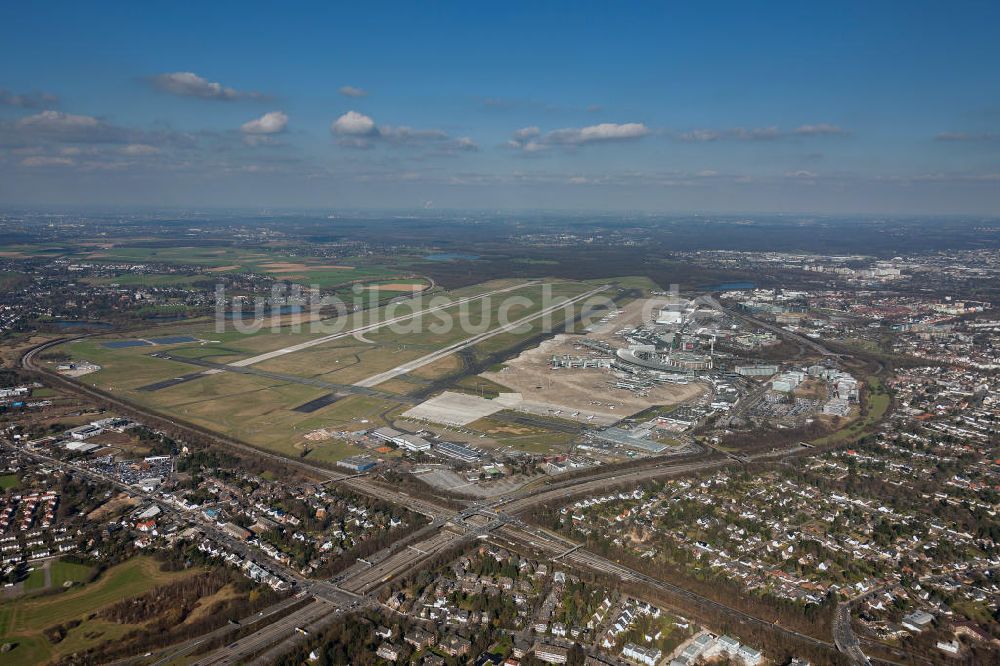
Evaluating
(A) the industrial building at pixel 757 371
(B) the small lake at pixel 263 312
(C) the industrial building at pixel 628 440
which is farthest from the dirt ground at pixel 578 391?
(B) the small lake at pixel 263 312

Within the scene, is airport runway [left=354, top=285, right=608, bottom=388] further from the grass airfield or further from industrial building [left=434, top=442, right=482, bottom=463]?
industrial building [left=434, top=442, right=482, bottom=463]

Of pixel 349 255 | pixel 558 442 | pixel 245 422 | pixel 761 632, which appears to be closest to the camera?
pixel 761 632

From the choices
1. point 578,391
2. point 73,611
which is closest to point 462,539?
point 73,611

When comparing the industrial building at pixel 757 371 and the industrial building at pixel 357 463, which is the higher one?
the industrial building at pixel 757 371

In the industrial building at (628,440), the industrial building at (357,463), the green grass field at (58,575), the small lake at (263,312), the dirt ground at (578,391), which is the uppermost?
the small lake at (263,312)

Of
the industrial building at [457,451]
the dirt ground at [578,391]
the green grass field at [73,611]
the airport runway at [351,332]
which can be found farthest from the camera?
the airport runway at [351,332]

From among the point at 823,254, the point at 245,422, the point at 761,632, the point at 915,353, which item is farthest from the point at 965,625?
the point at 823,254

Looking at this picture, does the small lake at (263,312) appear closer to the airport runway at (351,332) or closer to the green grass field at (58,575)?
the airport runway at (351,332)

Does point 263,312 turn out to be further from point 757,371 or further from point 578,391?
point 757,371

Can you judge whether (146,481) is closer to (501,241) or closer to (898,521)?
(898,521)

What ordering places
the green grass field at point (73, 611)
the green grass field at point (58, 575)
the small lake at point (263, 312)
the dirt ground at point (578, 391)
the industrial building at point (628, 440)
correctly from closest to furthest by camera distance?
the green grass field at point (73, 611) → the green grass field at point (58, 575) → the industrial building at point (628, 440) → the dirt ground at point (578, 391) → the small lake at point (263, 312)
